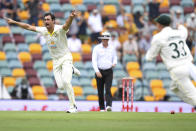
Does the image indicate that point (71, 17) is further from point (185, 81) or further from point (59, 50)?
point (185, 81)

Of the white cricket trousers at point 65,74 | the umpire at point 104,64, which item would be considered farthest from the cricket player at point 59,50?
the umpire at point 104,64

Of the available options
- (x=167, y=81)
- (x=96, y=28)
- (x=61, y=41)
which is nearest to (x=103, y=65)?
(x=61, y=41)

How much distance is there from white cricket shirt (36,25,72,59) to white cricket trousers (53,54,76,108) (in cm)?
13

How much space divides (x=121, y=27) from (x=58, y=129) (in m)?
14.8

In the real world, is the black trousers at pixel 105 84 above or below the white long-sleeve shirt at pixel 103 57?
below

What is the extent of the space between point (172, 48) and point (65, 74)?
12.6 ft

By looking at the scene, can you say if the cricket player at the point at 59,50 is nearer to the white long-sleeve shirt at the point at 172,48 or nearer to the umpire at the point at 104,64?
the umpire at the point at 104,64

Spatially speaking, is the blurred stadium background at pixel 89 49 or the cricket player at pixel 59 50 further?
the blurred stadium background at pixel 89 49

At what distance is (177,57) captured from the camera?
361 inches

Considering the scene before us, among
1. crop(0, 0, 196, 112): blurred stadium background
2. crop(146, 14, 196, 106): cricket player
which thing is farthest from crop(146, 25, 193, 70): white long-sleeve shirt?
crop(0, 0, 196, 112): blurred stadium background

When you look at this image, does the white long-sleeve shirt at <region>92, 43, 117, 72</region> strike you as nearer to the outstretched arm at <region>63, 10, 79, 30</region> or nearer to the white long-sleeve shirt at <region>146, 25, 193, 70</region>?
the outstretched arm at <region>63, 10, 79, 30</region>

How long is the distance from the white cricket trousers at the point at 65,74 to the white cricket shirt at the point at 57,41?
13 cm

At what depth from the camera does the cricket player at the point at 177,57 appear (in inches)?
358

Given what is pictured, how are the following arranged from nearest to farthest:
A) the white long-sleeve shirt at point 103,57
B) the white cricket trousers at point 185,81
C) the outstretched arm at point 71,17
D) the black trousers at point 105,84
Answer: the white cricket trousers at point 185,81 → the outstretched arm at point 71,17 → the black trousers at point 105,84 → the white long-sleeve shirt at point 103,57
